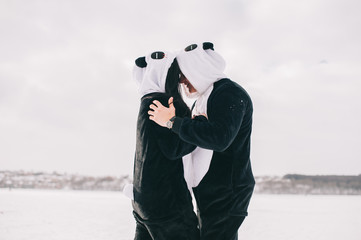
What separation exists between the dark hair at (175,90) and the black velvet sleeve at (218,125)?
108 mm

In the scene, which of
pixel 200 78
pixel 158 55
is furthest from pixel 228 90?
pixel 158 55


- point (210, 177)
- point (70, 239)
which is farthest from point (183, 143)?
point (70, 239)

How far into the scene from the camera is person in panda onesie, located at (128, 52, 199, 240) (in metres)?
1.52

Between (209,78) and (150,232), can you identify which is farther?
(209,78)

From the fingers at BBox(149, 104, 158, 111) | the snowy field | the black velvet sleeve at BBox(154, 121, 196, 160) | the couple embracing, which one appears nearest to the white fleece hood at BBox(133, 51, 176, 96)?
the couple embracing

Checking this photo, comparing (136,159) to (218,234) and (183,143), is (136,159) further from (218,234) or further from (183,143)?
(218,234)

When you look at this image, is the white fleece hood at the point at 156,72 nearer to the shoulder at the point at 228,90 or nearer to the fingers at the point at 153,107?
the fingers at the point at 153,107

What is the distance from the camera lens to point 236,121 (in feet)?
5.12

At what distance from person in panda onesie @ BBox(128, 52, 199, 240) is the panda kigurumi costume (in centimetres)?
8

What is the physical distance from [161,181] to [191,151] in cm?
20

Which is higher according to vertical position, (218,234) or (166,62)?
(166,62)

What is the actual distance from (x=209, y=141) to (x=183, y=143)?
125 mm

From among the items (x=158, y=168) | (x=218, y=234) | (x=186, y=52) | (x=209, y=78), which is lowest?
(x=218, y=234)

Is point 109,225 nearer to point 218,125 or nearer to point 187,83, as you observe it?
point 187,83
